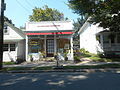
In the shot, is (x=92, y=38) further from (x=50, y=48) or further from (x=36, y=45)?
(x=36, y=45)

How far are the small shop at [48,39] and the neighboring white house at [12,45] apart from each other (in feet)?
6.34

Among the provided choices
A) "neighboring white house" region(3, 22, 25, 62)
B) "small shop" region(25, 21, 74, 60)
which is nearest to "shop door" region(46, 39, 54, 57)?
"small shop" region(25, 21, 74, 60)

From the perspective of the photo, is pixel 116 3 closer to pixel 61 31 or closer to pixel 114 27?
pixel 114 27

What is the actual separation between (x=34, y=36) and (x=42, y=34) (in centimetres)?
158

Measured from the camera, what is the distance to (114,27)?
15633mm

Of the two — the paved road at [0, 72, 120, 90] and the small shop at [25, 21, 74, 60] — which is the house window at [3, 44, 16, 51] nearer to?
the small shop at [25, 21, 74, 60]

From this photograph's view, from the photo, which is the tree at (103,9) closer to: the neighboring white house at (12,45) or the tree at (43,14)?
the neighboring white house at (12,45)

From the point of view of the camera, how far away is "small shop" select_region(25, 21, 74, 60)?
18.3 meters

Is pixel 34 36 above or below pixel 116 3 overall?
below

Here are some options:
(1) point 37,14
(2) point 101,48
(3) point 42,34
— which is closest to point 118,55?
(2) point 101,48

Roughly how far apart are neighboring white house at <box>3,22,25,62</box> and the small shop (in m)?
1.93

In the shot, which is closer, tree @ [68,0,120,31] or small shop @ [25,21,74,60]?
tree @ [68,0,120,31]

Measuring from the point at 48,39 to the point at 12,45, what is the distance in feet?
17.8

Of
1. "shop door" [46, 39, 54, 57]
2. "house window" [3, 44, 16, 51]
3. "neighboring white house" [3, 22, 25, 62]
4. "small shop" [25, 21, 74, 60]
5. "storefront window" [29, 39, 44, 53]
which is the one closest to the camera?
"small shop" [25, 21, 74, 60]
